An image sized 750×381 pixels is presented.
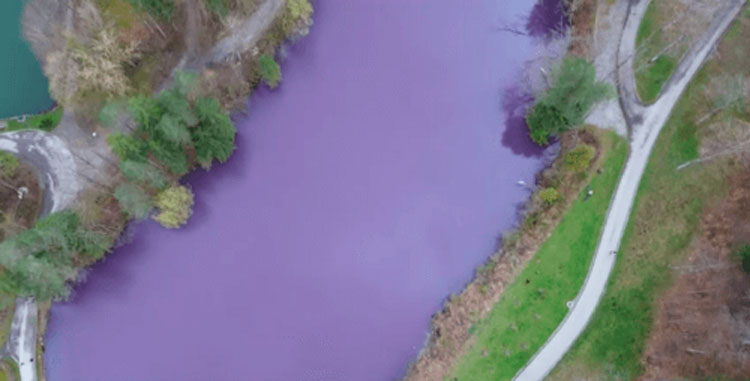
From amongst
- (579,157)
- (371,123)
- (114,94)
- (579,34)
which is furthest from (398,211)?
(114,94)

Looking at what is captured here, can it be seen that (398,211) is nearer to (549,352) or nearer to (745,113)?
(549,352)

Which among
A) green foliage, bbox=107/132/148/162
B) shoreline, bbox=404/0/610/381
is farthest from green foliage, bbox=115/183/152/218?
shoreline, bbox=404/0/610/381

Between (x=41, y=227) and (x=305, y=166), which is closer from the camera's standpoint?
(x=41, y=227)

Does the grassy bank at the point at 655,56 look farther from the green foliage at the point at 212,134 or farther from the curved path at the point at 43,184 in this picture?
the curved path at the point at 43,184

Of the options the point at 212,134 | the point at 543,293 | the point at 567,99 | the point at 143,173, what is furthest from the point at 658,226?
the point at 143,173

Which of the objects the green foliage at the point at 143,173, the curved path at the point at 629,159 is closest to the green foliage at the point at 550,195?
the curved path at the point at 629,159
